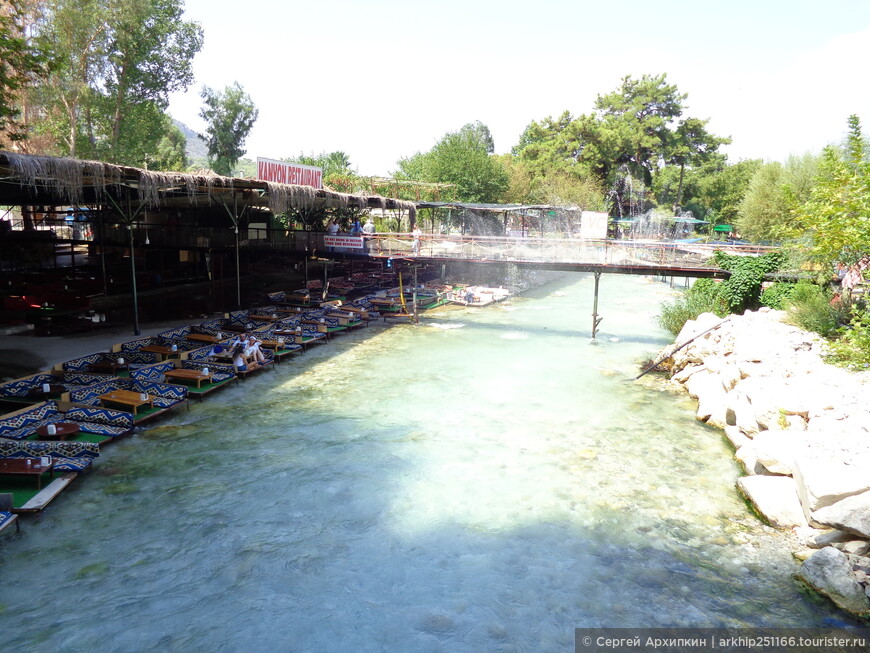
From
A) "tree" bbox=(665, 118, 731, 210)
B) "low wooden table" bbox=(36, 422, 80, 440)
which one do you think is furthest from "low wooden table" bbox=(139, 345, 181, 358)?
"tree" bbox=(665, 118, 731, 210)

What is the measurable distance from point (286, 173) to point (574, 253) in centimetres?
1094

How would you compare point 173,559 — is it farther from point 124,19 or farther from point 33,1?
point 33,1

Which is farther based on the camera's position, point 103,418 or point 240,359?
point 240,359

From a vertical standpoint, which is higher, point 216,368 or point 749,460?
point 216,368

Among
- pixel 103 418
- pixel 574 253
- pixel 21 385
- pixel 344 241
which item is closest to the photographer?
pixel 103 418

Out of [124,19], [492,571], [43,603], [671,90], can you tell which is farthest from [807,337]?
[671,90]

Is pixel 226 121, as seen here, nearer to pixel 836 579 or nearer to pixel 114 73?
pixel 114 73

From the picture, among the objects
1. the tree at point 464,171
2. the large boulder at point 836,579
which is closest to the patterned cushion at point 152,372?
the large boulder at point 836,579

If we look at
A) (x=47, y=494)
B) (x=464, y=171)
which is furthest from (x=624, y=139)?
(x=47, y=494)

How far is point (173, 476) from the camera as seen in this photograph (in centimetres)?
945

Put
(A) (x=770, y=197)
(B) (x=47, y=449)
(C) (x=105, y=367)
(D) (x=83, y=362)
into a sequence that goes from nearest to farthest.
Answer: (B) (x=47, y=449) → (D) (x=83, y=362) → (C) (x=105, y=367) → (A) (x=770, y=197)

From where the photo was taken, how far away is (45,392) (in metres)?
10.9

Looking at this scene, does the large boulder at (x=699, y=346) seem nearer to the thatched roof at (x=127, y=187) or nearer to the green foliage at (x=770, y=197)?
the thatched roof at (x=127, y=187)

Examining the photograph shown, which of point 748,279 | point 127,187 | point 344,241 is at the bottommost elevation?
point 748,279
